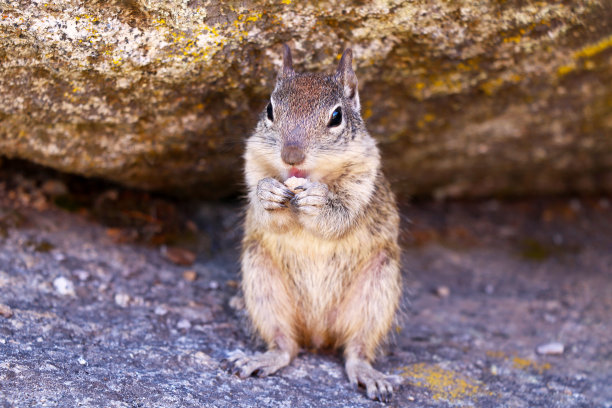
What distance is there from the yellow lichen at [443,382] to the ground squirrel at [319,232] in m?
0.32

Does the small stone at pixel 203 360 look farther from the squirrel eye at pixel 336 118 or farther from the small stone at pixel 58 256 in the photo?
the squirrel eye at pixel 336 118

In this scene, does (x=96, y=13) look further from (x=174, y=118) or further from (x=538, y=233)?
(x=538, y=233)

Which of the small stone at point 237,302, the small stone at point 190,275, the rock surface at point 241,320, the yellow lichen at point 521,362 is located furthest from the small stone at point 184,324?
the yellow lichen at point 521,362

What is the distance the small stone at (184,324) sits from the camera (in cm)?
455

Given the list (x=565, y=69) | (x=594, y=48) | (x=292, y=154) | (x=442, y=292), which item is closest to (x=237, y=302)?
(x=292, y=154)

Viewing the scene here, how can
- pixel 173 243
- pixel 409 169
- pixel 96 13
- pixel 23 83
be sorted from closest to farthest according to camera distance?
1. pixel 96 13
2. pixel 23 83
3. pixel 173 243
4. pixel 409 169

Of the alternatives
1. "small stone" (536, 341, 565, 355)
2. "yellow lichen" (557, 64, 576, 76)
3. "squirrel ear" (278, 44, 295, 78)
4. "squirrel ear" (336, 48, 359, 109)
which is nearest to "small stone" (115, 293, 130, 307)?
"squirrel ear" (278, 44, 295, 78)

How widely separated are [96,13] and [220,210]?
290 cm

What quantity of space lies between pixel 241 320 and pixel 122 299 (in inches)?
34.1

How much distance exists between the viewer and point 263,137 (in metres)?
4.18

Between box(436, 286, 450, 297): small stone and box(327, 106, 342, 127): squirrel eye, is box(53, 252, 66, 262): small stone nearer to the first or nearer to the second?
box(327, 106, 342, 127): squirrel eye

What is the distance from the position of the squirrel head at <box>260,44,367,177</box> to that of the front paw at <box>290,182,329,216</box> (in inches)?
5.0

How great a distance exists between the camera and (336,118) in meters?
4.09

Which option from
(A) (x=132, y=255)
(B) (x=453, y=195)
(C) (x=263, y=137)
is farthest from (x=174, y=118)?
(B) (x=453, y=195)
